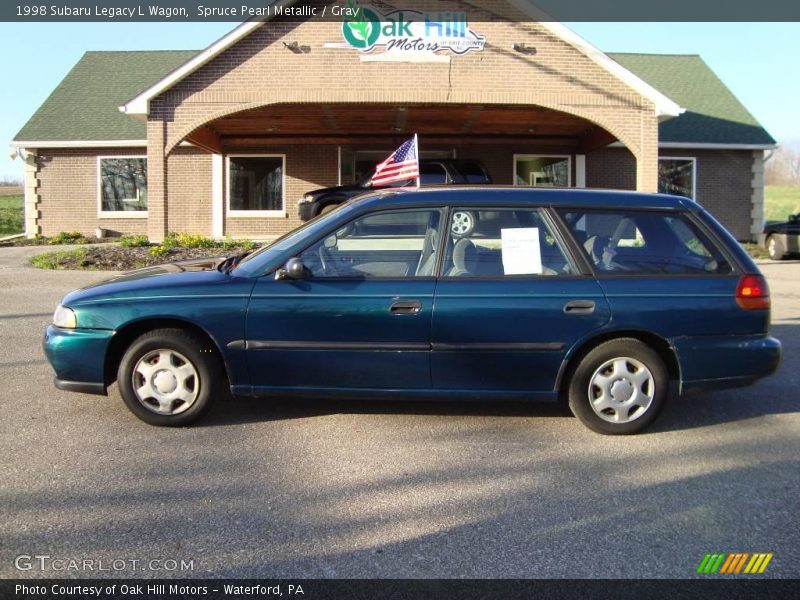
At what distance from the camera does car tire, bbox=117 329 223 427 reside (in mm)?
5176

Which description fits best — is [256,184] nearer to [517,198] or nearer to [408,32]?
[408,32]

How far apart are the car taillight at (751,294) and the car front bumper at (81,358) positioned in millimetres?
4175

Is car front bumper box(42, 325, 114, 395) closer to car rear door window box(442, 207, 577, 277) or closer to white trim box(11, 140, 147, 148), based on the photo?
car rear door window box(442, 207, 577, 277)

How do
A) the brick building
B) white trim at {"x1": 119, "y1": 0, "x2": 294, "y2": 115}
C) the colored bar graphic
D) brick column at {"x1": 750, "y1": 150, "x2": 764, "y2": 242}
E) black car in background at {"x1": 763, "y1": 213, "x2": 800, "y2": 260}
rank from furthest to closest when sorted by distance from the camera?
brick column at {"x1": 750, "y1": 150, "x2": 764, "y2": 242} → black car in background at {"x1": 763, "y1": 213, "x2": 800, "y2": 260} → the brick building → white trim at {"x1": 119, "y1": 0, "x2": 294, "y2": 115} → the colored bar graphic

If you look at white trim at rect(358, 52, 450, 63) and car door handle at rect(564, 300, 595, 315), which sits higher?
white trim at rect(358, 52, 450, 63)

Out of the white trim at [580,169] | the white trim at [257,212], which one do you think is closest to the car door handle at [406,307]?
the white trim at [257,212]

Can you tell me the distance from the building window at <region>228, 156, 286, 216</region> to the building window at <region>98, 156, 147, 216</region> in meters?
2.54

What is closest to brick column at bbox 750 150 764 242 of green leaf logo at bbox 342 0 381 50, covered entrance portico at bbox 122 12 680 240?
covered entrance portico at bbox 122 12 680 240

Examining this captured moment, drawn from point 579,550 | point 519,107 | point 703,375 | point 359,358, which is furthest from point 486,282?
point 519,107

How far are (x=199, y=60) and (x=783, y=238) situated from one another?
1344 cm

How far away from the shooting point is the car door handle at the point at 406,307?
16.7 feet

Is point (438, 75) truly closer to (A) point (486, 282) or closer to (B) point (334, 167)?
(B) point (334, 167)

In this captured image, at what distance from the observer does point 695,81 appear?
997 inches

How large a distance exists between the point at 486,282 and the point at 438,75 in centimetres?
1122
